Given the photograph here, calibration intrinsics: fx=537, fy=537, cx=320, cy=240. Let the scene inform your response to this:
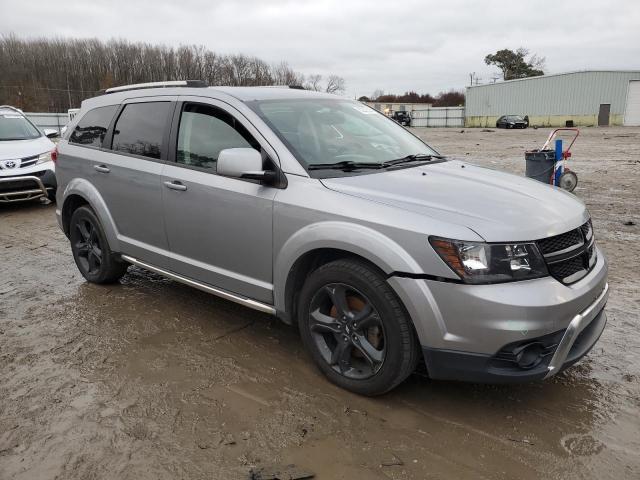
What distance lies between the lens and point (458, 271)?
2660mm

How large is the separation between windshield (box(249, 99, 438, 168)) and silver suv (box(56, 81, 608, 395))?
0.05 ft

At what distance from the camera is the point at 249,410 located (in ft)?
10.1

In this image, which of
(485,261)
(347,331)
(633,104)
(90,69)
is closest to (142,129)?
(347,331)

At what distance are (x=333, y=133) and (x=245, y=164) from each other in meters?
0.83

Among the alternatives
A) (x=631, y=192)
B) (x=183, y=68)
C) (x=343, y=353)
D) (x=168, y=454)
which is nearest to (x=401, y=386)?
(x=343, y=353)

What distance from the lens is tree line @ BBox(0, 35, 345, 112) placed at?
234ft

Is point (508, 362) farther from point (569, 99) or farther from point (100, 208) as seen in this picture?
point (569, 99)

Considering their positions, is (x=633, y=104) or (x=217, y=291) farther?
(x=633, y=104)

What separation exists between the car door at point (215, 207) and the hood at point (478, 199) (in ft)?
1.89

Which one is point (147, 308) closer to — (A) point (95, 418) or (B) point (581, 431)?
(A) point (95, 418)

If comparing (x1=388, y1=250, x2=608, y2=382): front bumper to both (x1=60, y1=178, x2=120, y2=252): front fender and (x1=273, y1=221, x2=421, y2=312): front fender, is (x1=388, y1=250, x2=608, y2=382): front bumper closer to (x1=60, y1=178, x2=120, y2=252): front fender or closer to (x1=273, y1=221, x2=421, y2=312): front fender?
(x1=273, y1=221, x2=421, y2=312): front fender

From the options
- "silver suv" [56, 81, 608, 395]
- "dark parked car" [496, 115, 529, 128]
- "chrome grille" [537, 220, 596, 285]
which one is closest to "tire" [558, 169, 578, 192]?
"silver suv" [56, 81, 608, 395]

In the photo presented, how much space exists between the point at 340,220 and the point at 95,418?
5.82 feet

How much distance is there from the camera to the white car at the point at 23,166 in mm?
8852
